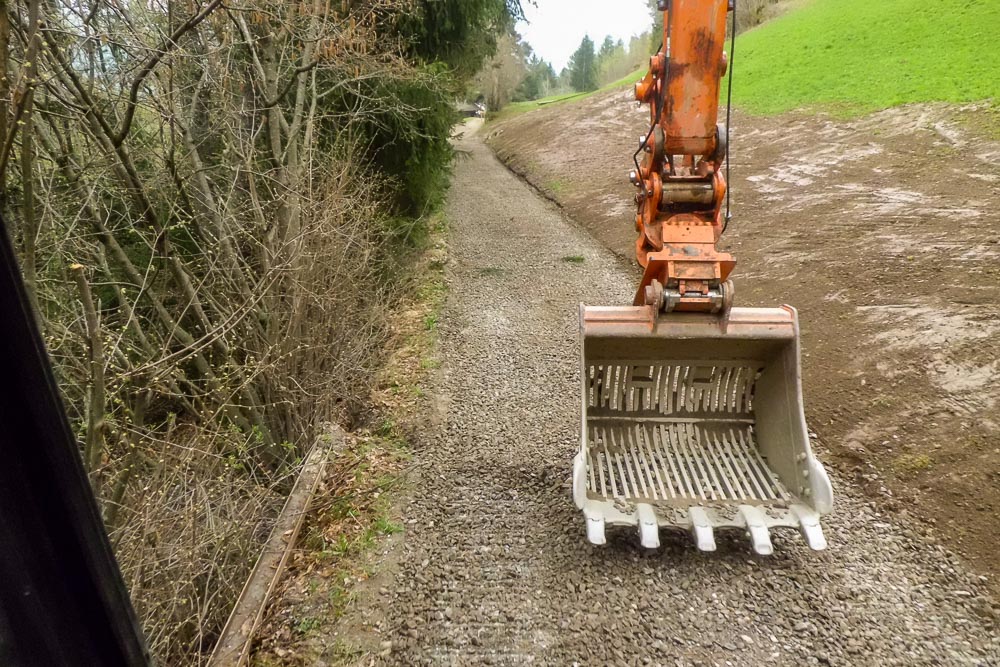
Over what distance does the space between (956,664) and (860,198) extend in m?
8.12

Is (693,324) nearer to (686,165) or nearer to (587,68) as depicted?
(686,165)

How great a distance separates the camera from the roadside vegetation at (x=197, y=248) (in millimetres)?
3207

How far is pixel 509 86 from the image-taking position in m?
31.9

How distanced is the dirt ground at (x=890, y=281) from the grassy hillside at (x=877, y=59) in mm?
1205

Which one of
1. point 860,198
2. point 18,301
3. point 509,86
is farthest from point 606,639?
point 509,86

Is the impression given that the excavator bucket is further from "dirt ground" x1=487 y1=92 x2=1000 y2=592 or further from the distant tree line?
the distant tree line

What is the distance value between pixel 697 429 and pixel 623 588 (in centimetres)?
127

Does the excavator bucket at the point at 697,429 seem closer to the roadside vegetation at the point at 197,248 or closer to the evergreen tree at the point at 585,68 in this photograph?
the roadside vegetation at the point at 197,248

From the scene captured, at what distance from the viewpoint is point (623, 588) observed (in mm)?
3307

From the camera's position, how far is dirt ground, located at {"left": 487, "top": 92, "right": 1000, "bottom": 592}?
3941 mm

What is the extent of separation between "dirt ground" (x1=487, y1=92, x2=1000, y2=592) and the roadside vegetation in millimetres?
4227

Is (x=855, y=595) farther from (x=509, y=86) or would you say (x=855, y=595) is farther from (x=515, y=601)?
(x=509, y=86)

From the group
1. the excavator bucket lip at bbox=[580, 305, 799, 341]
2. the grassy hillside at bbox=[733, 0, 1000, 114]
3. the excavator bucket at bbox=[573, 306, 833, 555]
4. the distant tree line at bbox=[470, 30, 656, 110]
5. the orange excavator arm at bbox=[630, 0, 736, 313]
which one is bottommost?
the excavator bucket at bbox=[573, 306, 833, 555]

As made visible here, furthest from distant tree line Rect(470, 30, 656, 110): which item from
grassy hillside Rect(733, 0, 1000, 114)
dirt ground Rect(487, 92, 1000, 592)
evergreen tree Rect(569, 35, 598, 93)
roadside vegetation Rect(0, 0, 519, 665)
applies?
roadside vegetation Rect(0, 0, 519, 665)
